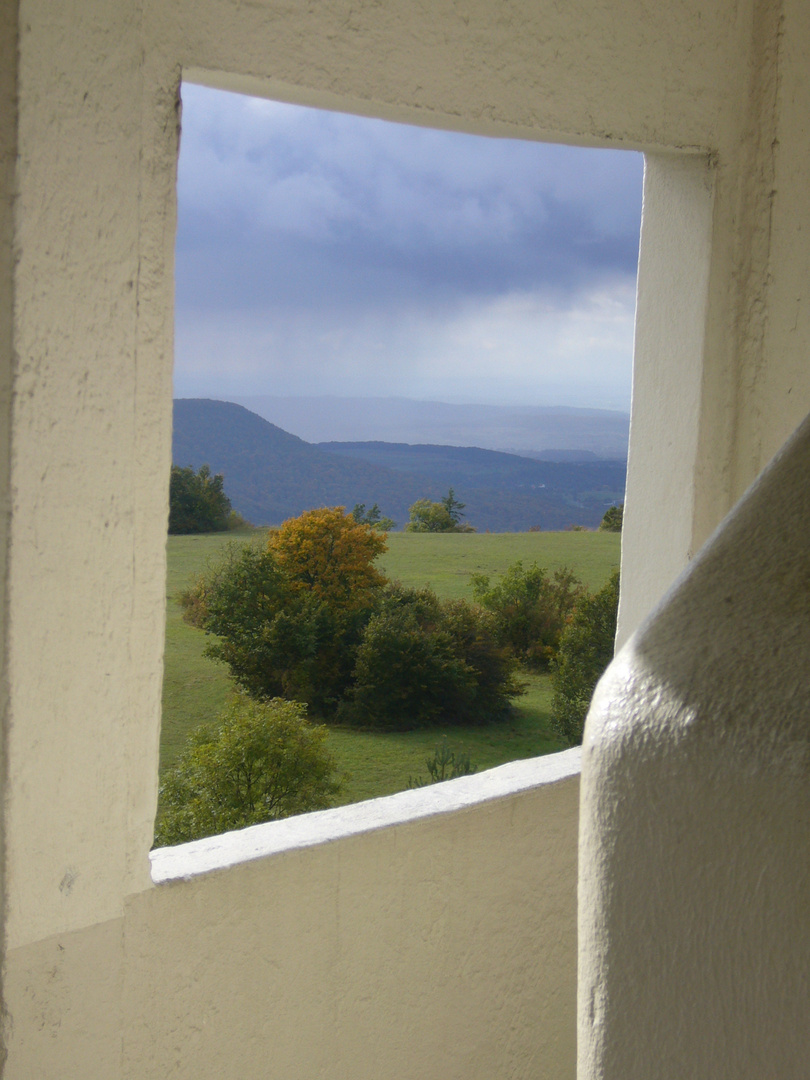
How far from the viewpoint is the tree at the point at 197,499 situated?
31.0 ft

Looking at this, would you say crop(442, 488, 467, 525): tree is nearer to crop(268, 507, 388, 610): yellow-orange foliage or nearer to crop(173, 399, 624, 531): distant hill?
crop(173, 399, 624, 531): distant hill

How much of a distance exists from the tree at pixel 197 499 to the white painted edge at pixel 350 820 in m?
7.79

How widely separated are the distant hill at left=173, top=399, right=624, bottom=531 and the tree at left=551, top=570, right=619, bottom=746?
1674 mm

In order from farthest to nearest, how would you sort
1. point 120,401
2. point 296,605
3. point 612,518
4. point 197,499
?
point 612,518, point 296,605, point 197,499, point 120,401

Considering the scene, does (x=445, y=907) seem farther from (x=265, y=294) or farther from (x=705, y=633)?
(x=265, y=294)

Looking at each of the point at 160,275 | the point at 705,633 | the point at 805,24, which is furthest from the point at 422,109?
the point at 705,633

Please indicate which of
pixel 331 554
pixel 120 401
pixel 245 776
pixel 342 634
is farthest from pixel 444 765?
pixel 120 401

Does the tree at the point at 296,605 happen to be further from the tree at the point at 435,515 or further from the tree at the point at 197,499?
the tree at the point at 435,515

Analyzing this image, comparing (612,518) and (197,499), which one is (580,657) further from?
(197,499)

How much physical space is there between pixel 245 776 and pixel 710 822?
9.85 metres

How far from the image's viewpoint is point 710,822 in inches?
15.6

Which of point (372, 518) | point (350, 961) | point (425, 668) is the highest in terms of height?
point (372, 518)

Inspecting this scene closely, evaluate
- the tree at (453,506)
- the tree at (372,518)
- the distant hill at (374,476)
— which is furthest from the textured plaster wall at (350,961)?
the tree at (453,506)

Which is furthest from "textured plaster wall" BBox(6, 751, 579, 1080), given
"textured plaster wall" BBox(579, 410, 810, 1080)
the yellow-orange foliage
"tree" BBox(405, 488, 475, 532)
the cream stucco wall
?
"tree" BBox(405, 488, 475, 532)
